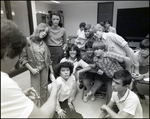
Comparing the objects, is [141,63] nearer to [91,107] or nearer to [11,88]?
[91,107]

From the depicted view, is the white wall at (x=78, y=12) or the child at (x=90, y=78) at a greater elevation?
the white wall at (x=78, y=12)

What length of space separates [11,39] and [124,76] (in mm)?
775

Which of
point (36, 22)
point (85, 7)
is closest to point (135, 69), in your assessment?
point (85, 7)

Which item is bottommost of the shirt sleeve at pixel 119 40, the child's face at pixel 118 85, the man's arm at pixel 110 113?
the man's arm at pixel 110 113

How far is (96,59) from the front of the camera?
106cm

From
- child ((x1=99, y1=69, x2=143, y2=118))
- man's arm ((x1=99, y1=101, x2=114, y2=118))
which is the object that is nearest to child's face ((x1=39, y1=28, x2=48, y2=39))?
child ((x1=99, y1=69, x2=143, y2=118))

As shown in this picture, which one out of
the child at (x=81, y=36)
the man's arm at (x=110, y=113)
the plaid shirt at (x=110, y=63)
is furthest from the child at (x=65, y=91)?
the plaid shirt at (x=110, y=63)

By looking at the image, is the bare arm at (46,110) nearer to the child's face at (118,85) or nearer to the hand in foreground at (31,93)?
the hand in foreground at (31,93)

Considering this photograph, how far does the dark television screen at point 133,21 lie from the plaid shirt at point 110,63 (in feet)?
0.55

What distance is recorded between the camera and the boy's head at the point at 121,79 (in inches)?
33.4

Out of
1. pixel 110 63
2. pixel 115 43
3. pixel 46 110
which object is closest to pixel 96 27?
pixel 115 43

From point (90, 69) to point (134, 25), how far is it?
0.60m

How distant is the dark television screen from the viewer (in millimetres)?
790

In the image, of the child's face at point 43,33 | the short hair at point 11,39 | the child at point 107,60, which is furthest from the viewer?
the child's face at point 43,33
